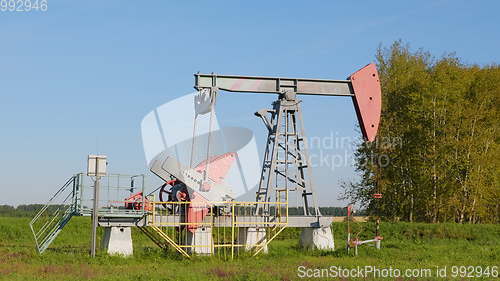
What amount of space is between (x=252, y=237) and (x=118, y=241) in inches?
152

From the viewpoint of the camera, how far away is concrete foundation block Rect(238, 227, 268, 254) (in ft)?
58.6

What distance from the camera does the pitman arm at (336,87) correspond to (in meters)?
18.7

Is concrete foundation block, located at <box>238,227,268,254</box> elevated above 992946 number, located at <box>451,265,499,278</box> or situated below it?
above

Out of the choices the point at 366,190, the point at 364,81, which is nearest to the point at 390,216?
the point at 366,190

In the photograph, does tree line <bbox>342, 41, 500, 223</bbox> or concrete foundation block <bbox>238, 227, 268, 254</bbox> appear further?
tree line <bbox>342, 41, 500, 223</bbox>

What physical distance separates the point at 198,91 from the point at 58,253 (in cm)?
602

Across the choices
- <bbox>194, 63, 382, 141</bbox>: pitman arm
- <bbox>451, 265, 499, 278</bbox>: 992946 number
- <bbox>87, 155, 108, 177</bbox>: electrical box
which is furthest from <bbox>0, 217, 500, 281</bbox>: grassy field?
<bbox>194, 63, 382, 141</bbox>: pitman arm

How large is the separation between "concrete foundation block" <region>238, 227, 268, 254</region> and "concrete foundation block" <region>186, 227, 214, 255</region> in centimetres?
113

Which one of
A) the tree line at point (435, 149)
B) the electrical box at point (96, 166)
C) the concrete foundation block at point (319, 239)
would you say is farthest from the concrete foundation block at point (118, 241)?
the tree line at point (435, 149)

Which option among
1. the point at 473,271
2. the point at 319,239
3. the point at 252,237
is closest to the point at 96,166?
the point at 252,237
